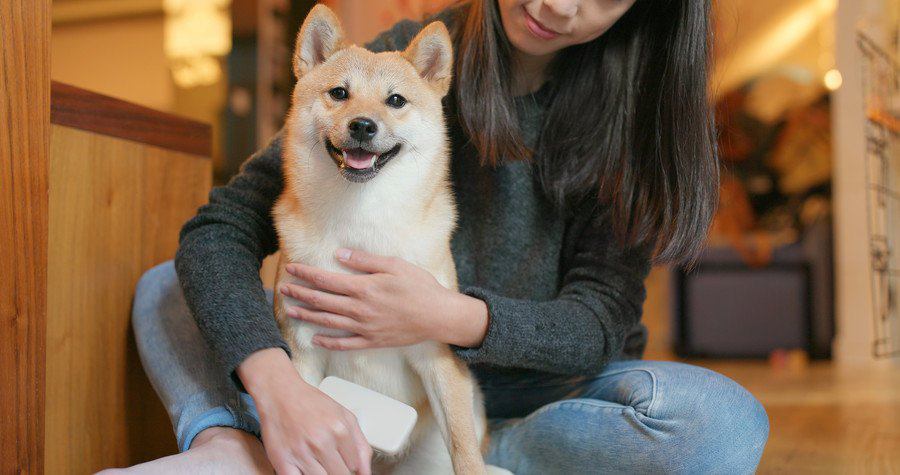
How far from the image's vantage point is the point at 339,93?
3.79 ft

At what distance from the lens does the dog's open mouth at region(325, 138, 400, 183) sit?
3.37ft

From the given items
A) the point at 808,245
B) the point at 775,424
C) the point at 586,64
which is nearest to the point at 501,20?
the point at 586,64

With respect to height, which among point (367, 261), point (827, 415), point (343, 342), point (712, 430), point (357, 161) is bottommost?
point (827, 415)

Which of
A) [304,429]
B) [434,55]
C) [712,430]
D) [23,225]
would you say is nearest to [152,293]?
[23,225]

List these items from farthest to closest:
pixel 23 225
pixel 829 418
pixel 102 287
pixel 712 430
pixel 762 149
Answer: pixel 762 149 < pixel 829 418 < pixel 102 287 < pixel 712 430 < pixel 23 225

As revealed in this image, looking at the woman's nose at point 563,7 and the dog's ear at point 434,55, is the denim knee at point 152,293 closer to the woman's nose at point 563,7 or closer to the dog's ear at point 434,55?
the dog's ear at point 434,55

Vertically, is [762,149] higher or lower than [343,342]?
higher

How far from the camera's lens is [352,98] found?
114 centimetres

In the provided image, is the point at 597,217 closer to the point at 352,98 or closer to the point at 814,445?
the point at 352,98

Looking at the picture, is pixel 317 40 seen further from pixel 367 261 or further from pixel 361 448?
pixel 361 448

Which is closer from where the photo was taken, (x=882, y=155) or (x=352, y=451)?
(x=352, y=451)

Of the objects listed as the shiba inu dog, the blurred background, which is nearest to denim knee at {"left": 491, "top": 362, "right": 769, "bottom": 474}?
the shiba inu dog

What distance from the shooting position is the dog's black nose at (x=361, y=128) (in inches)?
40.3

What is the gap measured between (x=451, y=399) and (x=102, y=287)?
1.90ft
